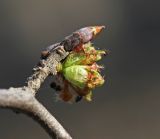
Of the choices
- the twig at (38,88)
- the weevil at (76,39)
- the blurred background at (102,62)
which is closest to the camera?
the twig at (38,88)

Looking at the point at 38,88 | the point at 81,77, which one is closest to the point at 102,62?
the point at 81,77

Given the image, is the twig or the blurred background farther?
the blurred background

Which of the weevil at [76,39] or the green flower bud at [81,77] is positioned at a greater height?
the weevil at [76,39]

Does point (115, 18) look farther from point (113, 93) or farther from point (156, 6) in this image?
point (113, 93)

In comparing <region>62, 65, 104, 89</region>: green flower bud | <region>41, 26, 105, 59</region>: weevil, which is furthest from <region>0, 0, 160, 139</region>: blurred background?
<region>41, 26, 105, 59</region>: weevil

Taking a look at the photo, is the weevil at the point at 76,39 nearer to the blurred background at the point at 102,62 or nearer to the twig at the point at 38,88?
the twig at the point at 38,88

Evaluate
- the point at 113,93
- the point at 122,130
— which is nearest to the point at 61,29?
the point at 113,93

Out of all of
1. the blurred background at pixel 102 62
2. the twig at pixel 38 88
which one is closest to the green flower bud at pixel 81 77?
the twig at pixel 38 88

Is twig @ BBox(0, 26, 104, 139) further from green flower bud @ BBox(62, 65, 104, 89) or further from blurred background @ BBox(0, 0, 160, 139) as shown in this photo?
blurred background @ BBox(0, 0, 160, 139)

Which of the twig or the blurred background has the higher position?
the blurred background
